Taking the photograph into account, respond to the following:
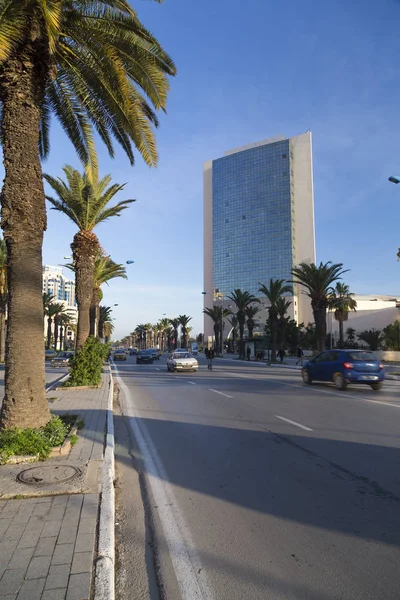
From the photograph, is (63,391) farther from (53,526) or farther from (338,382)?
(53,526)

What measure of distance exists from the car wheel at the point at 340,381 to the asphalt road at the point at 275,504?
261 inches

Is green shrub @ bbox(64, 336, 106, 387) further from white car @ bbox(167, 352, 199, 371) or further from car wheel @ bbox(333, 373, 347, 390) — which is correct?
white car @ bbox(167, 352, 199, 371)

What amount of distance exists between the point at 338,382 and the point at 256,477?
40.0 feet

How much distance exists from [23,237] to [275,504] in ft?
18.3

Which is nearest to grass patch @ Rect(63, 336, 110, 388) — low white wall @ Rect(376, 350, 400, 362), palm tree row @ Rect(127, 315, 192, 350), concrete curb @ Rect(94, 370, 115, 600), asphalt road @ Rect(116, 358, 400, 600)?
asphalt road @ Rect(116, 358, 400, 600)

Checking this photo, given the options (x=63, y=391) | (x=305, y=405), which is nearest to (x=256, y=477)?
(x=305, y=405)

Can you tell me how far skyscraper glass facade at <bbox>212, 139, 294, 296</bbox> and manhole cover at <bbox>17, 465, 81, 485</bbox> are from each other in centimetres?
12793

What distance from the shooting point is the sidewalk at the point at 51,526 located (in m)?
3.21

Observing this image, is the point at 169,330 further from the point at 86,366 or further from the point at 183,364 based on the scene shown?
the point at 86,366

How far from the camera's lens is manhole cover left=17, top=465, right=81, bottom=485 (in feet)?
17.9

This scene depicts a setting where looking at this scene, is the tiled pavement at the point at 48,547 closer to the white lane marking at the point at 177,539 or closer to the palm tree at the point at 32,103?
the white lane marking at the point at 177,539

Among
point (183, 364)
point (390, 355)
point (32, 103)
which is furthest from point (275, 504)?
point (390, 355)

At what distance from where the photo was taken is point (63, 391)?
16219 mm

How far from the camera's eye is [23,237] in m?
7.50
